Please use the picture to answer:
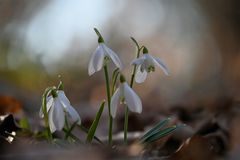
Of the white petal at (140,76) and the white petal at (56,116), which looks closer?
the white petal at (56,116)

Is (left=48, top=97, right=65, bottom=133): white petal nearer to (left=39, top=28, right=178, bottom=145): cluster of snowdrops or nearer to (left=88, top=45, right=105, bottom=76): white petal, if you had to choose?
(left=39, top=28, right=178, bottom=145): cluster of snowdrops

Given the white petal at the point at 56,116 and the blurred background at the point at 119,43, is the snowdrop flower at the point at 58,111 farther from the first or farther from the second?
the blurred background at the point at 119,43

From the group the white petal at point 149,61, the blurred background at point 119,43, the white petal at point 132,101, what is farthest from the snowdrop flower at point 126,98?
the blurred background at point 119,43

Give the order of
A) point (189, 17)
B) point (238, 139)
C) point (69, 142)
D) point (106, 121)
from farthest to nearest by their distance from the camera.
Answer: point (189, 17), point (106, 121), point (238, 139), point (69, 142)

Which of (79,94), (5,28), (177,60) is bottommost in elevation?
(177,60)

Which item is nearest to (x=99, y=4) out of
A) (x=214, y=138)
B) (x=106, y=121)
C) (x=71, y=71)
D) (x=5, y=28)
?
(x=71, y=71)

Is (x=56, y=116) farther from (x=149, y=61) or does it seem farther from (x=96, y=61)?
(x=149, y=61)

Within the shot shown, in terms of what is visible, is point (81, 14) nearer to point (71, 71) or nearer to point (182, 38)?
point (71, 71)
